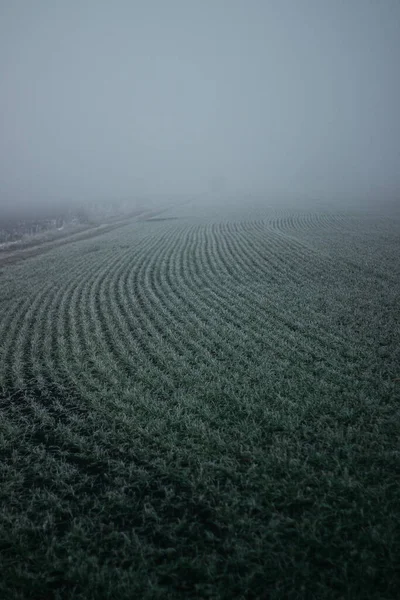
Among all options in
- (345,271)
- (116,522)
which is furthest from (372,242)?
(116,522)

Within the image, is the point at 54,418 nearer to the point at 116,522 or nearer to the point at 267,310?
the point at 116,522

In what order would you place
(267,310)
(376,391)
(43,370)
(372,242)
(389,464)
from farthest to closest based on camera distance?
1. (372,242)
2. (267,310)
3. (43,370)
4. (376,391)
5. (389,464)

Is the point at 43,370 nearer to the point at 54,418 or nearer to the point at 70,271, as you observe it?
the point at 54,418

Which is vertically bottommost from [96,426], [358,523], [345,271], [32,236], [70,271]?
[358,523]

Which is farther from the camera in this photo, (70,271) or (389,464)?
(70,271)

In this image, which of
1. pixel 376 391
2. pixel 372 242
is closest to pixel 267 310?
pixel 376 391

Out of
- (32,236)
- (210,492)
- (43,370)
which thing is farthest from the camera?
(32,236)

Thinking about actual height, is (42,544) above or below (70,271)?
below
